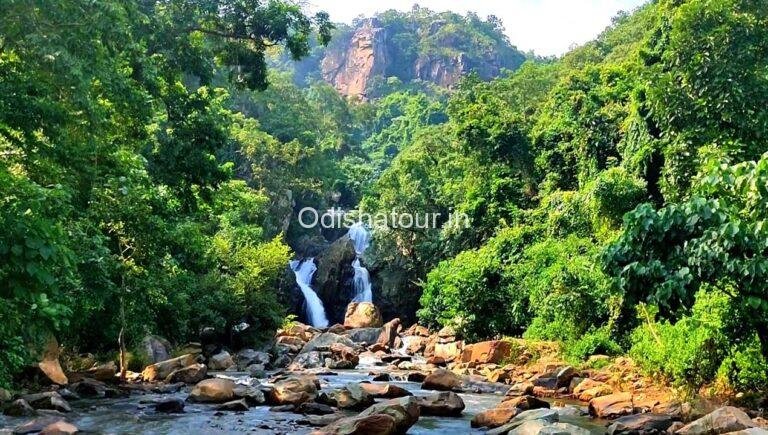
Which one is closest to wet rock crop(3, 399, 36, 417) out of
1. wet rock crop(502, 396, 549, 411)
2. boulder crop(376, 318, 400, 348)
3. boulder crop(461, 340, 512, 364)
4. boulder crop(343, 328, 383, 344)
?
wet rock crop(502, 396, 549, 411)

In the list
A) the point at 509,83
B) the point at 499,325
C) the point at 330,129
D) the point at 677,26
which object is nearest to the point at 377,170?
the point at 330,129

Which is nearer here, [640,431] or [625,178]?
[640,431]

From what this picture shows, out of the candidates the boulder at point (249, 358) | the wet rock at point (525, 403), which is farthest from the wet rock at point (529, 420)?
the boulder at point (249, 358)

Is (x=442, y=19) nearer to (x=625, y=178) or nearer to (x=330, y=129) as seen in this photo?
(x=330, y=129)

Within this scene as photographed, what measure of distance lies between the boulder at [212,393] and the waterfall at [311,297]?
802 inches

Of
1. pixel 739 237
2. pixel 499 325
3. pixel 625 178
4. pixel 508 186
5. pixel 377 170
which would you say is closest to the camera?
pixel 739 237

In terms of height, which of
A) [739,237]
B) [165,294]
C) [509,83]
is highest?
[509,83]

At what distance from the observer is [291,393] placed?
440 inches

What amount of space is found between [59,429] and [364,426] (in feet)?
12.1

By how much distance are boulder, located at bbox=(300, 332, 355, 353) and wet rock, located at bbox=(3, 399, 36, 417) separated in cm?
1196

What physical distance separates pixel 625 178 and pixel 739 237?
11.7m

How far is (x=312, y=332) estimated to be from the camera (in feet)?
87.6

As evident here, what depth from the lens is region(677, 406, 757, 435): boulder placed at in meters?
8.00

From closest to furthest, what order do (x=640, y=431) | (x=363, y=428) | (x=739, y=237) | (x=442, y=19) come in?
(x=739, y=237), (x=363, y=428), (x=640, y=431), (x=442, y=19)
